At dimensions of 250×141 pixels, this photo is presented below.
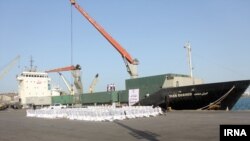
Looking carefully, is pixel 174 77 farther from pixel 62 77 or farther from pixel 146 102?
pixel 62 77

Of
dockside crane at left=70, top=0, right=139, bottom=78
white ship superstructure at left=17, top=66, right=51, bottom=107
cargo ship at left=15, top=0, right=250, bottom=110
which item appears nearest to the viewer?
cargo ship at left=15, top=0, right=250, bottom=110

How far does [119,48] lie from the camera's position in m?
62.2

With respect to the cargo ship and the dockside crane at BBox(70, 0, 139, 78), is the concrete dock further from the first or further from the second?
the dockside crane at BBox(70, 0, 139, 78)

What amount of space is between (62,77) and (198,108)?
5877 centimetres

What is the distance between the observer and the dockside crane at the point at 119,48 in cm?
5978

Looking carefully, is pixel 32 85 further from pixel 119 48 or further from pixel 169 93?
pixel 169 93

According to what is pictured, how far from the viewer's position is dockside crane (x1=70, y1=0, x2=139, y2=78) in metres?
59.8

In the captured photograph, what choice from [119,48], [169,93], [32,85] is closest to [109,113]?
[169,93]

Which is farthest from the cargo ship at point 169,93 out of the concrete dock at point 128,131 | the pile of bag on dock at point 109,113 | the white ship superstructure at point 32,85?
the white ship superstructure at point 32,85

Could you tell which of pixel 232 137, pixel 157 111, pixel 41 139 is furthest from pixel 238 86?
pixel 232 137

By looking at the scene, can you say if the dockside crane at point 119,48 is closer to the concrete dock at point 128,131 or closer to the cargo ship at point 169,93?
the cargo ship at point 169,93

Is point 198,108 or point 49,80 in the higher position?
point 49,80

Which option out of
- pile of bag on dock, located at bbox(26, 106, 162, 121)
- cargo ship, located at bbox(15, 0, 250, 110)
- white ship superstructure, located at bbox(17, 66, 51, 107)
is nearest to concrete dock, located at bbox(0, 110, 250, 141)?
pile of bag on dock, located at bbox(26, 106, 162, 121)

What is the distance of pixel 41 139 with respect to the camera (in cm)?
1459
